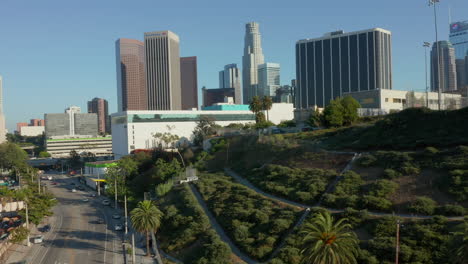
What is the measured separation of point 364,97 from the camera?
320ft

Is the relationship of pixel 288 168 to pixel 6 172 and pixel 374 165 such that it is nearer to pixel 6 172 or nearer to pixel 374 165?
pixel 374 165

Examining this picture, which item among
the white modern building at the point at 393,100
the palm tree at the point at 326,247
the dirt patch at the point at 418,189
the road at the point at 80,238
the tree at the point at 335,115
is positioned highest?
the white modern building at the point at 393,100

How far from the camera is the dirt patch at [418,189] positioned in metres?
32.2

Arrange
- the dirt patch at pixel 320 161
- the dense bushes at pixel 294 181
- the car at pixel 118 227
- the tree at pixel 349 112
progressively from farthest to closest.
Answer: the tree at pixel 349 112 < the car at pixel 118 227 < the dirt patch at pixel 320 161 < the dense bushes at pixel 294 181

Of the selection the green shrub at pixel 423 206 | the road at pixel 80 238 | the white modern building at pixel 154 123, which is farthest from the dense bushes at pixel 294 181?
the white modern building at pixel 154 123

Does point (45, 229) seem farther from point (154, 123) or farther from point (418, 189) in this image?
point (154, 123)

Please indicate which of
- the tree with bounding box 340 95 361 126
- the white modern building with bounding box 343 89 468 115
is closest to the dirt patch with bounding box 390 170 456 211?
the tree with bounding box 340 95 361 126

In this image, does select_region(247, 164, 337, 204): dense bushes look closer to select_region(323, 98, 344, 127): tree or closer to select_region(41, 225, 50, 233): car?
select_region(323, 98, 344, 127): tree

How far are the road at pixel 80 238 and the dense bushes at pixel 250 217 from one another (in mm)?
11972

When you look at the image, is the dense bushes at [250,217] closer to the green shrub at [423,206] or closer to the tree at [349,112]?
the green shrub at [423,206]

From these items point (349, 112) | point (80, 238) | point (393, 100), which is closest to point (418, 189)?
point (80, 238)

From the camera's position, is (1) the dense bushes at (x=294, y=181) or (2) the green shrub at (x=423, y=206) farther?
(1) the dense bushes at (x=294, y=181)

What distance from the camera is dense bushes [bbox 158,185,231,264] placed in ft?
104

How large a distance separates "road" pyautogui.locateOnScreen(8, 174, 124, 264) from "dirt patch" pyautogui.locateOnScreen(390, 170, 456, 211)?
27829 mm
